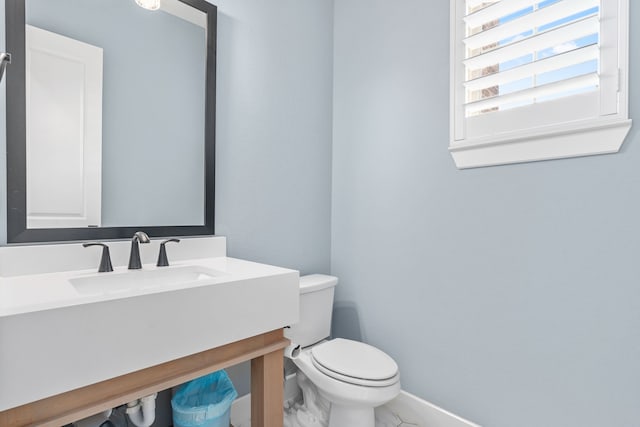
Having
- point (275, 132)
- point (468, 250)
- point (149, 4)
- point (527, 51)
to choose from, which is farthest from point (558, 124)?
point (149, 4)

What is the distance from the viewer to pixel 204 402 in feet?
4.14

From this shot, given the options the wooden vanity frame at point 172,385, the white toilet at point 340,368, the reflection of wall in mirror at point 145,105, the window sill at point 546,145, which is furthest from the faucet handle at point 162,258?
the window sill at point 546,145

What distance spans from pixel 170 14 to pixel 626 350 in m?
2.04

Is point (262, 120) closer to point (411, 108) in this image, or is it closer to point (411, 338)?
point (411, 108)

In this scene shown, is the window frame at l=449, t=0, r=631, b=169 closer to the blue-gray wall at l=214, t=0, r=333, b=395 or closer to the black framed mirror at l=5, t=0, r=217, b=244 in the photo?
the blue-gray wall at l=214, t=0, r=333, b=395

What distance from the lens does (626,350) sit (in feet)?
3.52

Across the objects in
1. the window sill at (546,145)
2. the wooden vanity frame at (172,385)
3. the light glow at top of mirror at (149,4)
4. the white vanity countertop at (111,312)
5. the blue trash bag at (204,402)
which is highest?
the light glow at top of mirror at (149,4)

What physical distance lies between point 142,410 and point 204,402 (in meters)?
0.32

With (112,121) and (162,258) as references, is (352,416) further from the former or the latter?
(112,121)

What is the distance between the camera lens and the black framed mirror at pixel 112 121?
103 cm

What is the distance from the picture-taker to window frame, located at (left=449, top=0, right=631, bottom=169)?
1.06 metres

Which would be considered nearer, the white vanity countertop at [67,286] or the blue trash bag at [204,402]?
the white vanity countertop at [67,286]

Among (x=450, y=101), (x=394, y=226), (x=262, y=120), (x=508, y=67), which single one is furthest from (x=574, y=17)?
(x=262, y=120)

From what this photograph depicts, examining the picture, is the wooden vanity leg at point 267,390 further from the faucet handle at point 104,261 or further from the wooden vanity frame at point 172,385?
the faucet handle at point 104,261
